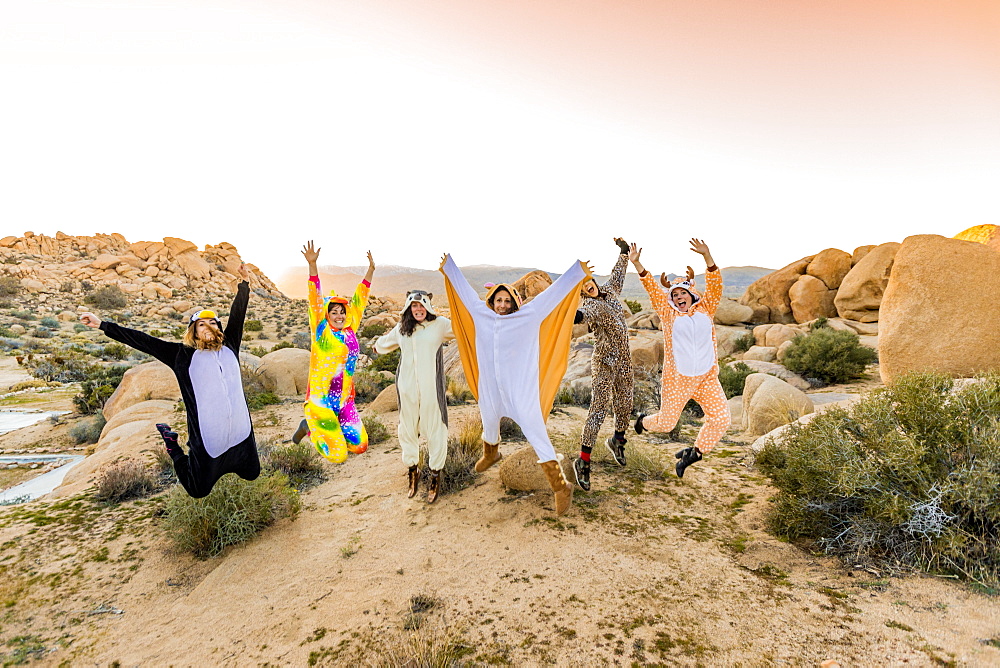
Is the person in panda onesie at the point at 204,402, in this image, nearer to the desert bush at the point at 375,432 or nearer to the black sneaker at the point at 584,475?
the black sneaker at the point at 584,475

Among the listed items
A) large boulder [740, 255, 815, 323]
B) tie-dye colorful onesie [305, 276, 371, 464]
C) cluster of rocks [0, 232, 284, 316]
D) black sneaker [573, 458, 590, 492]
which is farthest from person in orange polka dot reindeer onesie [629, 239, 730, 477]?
cluster of rocks [0, 232, 284, 316]

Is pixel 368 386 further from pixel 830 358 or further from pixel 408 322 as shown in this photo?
pixel 830 358

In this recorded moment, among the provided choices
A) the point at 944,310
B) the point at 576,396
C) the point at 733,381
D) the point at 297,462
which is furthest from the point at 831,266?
the point at 297,462

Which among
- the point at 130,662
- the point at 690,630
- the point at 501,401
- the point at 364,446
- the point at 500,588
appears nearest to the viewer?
the point at 690,630

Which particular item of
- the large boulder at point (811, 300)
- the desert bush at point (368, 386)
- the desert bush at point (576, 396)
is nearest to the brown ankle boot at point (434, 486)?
the desert bush at point (576, 396)

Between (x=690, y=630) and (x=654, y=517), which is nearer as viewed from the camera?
(x=690, y=630)

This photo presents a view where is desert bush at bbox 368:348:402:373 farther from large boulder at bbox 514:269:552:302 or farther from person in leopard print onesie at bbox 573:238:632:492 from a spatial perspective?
person in leopard print onesie at bbox 573:238:632:492

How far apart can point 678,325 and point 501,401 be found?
2105 millimetres

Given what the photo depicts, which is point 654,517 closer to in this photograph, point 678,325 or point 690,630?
point 690,630

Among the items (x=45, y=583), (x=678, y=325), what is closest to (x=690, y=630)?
(x=678, y=325)

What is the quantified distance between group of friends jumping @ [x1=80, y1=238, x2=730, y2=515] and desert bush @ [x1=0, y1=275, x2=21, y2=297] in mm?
46650

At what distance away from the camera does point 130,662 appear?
10.6ft

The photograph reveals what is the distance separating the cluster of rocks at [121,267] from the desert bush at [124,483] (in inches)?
1505

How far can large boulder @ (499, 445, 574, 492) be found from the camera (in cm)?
546
